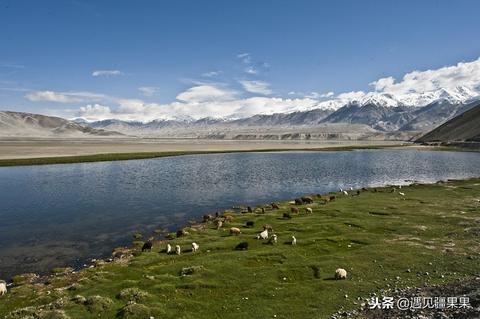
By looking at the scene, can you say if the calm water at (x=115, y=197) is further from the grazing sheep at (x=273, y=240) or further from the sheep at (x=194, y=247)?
the grazing sheep at (x=273, y=240)

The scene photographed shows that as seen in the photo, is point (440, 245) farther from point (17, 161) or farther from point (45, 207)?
point (17, 161)

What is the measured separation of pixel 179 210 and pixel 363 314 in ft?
118

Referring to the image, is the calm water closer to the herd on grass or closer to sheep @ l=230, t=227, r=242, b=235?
the herd on grass

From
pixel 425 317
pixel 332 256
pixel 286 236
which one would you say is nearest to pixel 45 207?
pixel 286 236

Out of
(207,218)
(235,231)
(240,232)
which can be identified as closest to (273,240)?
(240,232)

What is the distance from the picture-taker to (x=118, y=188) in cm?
7081

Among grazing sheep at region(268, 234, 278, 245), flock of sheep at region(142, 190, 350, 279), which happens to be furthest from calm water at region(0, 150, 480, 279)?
grazing sheep at region(268, 234, 278, 245)

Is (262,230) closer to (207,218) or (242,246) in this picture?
(242,246)

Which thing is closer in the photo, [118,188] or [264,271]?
[264,271]

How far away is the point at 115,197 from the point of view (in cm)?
6203

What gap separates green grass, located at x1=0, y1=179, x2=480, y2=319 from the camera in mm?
21062

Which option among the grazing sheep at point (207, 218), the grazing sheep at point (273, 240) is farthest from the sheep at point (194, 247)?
the grazing sheep at point (207, 218)

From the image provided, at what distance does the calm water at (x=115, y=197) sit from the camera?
123 ft

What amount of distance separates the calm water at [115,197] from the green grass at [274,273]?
8.50 metres
